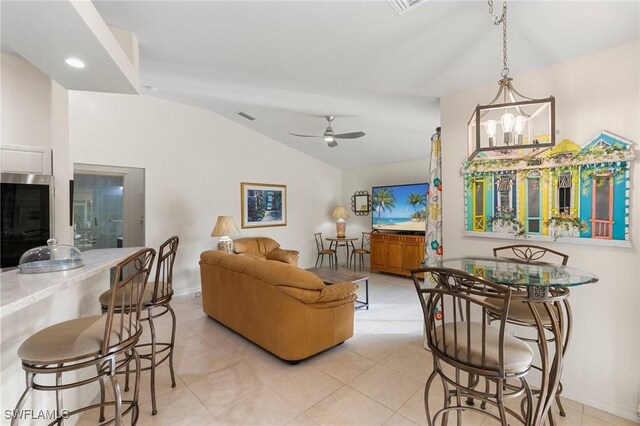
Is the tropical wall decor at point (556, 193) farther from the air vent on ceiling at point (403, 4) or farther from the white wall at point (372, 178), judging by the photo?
the white wall at point (372, 178)

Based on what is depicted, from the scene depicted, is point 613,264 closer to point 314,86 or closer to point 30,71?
point 314,86

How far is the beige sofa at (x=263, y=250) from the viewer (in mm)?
5252

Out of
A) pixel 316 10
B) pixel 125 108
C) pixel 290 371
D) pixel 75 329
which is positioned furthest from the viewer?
pixel 125 108

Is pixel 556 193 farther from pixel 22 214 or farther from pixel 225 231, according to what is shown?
pixel 225 231

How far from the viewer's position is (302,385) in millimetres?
2361

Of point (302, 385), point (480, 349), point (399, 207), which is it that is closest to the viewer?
point (480, 349)

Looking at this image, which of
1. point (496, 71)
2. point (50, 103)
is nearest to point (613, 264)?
point (496, 71)

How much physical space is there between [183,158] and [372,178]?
13.1ft

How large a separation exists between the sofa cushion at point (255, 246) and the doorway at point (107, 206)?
1462mm

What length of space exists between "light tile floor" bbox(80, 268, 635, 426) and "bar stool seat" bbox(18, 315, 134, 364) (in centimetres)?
98

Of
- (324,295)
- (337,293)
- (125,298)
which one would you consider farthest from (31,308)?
(337,293)

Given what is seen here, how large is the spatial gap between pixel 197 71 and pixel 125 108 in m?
2.01

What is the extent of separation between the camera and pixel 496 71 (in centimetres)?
235

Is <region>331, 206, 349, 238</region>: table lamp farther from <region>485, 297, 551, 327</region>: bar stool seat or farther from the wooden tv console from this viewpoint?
<region>485, 297, 551, 327</region>: bar stool seat
